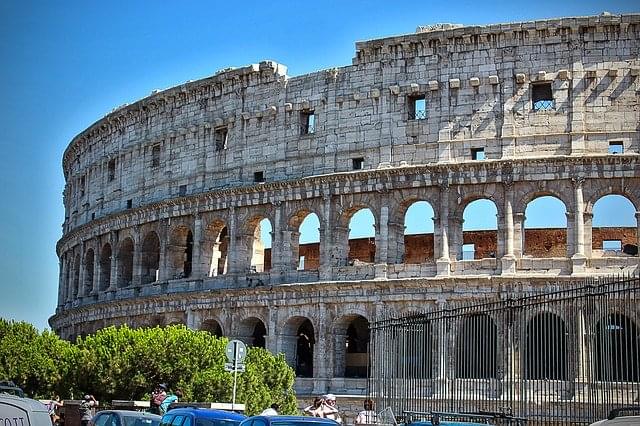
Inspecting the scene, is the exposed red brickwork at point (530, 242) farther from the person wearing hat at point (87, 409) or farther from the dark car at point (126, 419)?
the dark car at point (126, 419)

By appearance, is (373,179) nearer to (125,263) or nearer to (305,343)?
(305,343)

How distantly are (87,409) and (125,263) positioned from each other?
1989cm

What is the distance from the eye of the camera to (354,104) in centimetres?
3738

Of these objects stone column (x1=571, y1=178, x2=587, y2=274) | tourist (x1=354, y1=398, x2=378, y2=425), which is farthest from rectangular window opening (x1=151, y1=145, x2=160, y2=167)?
tourist (x1=354, y1=398, x2=378, y2=425)

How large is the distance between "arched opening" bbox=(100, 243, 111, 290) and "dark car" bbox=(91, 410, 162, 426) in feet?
94.9

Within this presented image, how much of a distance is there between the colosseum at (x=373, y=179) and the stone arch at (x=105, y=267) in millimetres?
2896

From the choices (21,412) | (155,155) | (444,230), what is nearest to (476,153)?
(444,230)

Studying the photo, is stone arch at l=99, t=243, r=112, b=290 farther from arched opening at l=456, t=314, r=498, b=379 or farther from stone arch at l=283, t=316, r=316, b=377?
arched opening at l=456, t=314, r=498, b=379

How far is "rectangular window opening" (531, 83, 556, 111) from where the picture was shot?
34406mm

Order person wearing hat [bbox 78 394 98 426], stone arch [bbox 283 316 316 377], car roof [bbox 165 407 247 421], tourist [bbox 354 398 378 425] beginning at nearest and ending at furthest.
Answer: car roof [bbox 165 407 247 421]
tourist [bbox 354 398 378 425]
person wearing hat [bbox 78 394 98 426]
stone arch [bbox 283 316 316 377]

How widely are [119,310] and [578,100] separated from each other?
20.9m

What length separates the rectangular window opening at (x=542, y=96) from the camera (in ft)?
113

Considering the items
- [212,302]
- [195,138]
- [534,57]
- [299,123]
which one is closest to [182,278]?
[212,302]

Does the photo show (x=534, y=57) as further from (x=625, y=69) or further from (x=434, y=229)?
(x=434, y=229)
